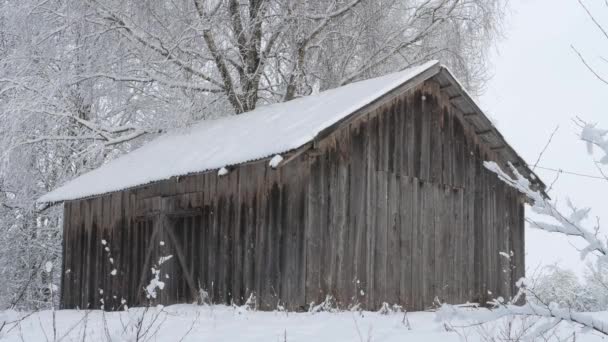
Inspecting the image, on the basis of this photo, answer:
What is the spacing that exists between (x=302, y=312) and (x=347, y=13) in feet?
35.6

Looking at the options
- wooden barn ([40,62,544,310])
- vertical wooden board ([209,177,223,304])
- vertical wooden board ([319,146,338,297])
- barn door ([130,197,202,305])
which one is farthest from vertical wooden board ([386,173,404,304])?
barn door ([130,197,202,305])

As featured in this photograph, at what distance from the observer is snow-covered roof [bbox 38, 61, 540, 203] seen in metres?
11.0

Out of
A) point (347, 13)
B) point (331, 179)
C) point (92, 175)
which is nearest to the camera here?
point (331, 179)

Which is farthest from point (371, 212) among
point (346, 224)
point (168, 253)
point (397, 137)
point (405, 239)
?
point (168, 253)

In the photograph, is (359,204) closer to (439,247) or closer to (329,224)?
(329,224)

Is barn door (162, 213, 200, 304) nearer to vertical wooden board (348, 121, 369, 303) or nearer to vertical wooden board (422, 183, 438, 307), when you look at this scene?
vertical wooden board (348, 121, 369, 303)

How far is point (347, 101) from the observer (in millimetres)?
12125

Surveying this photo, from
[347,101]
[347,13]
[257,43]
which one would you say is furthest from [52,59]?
[347,101]

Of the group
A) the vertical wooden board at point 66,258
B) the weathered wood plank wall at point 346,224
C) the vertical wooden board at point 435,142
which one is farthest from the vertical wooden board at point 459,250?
the vertical wooden board at point 66,258

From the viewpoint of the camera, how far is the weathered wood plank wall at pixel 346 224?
1106 cm

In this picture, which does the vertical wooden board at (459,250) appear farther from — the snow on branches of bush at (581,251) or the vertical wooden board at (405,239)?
the snow on branches of bush at (581,251)

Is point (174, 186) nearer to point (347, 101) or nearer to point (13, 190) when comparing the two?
point (347, 101)

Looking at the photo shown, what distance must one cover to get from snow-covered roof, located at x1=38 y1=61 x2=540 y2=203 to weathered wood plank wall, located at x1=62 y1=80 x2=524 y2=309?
14.3 inches

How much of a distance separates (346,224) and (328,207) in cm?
44
